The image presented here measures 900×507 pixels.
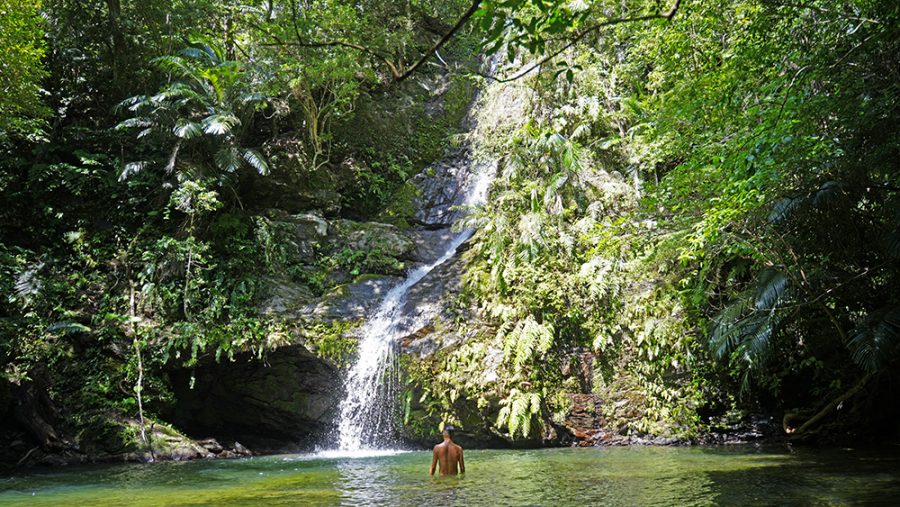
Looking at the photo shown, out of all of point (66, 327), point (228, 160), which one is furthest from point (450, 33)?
point (228, 160)

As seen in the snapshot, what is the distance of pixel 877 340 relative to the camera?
21.7ft

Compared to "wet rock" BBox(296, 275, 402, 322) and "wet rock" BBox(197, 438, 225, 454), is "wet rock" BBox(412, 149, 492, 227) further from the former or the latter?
"wet rock" BBox(197, 438, 225, 454)

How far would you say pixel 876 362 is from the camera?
6.50 m

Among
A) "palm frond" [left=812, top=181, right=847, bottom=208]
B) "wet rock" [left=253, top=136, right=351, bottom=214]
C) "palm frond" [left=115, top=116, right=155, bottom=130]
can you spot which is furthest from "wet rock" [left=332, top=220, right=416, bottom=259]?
"palm frond" [left=812, top=181, right=847, bottom=208]

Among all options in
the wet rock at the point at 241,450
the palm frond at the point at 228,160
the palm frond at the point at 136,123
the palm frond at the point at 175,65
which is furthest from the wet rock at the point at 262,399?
the palm frond at the point at 175,65

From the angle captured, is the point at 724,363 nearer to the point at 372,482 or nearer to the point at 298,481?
the point at 372,482

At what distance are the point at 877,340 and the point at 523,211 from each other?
6920 millimetres

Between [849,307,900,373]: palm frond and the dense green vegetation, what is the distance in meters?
0.03

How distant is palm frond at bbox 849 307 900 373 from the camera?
6543 millimetres

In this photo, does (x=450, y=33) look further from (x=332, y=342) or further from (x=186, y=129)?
(x=186, y=129)

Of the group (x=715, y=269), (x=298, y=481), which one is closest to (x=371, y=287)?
(x=298, y=481)

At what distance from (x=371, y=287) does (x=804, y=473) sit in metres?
8.83

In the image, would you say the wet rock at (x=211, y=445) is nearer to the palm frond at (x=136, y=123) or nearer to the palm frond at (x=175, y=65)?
the palm frond at (x=136, y=123)

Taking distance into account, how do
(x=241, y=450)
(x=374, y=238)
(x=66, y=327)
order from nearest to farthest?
1. (x=66, y=327)
2. (x=241, y=450)
3. (x=374, y=238)
